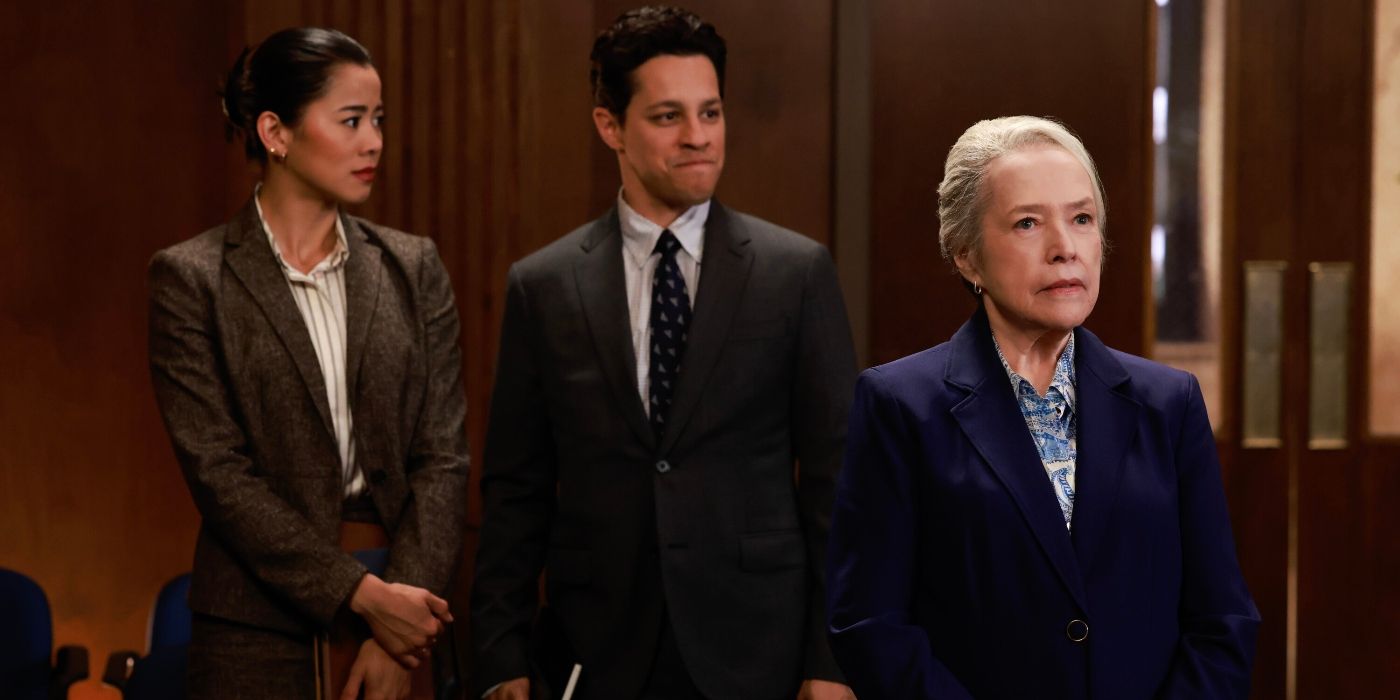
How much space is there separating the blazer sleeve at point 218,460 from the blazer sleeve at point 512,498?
27cm

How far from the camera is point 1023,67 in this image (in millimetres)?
3602

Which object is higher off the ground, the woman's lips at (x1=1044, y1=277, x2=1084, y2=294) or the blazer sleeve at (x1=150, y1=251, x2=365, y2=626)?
the woman's lips at (x1=1044, y1=277, x2=1084, y2=294)

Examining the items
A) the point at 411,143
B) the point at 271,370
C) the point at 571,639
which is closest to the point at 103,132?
the point at 411,143

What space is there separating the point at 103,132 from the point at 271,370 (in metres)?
1.77

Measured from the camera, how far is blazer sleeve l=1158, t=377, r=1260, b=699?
169 centimetres

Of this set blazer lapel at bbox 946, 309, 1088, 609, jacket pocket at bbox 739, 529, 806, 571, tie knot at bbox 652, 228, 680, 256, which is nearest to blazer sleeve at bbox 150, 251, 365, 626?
jacket pocket at bbox 739, 529, 806, 571

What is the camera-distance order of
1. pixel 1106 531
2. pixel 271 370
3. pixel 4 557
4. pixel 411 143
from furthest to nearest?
pixel 4 557 < pixel 411 143 < pixel 271 370 < pixel 1106 531

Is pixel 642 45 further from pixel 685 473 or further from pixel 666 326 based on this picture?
pixel 685 473

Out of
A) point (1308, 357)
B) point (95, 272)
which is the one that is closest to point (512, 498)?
point (95, 272)

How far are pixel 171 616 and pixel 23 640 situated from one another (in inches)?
13.0

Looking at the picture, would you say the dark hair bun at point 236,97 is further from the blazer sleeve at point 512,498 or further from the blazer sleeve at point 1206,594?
the blazer sleeve at point 1206,594

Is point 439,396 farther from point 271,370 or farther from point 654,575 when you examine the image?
point 654,575

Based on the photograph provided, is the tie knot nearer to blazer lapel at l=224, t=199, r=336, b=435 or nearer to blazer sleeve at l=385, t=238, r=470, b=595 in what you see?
blazer sleeve at l=385, t=238, r=470, b=595

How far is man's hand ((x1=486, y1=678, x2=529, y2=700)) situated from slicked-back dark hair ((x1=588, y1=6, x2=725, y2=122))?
Result: 0.96 metres
